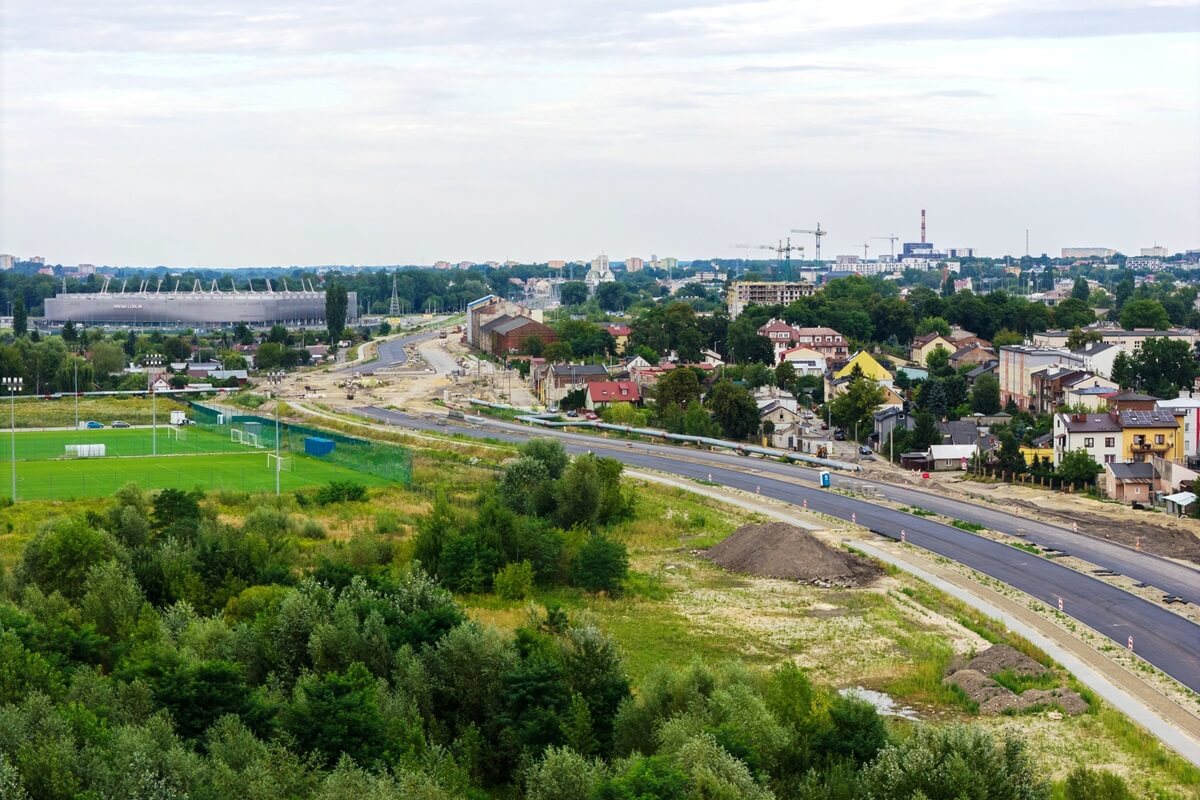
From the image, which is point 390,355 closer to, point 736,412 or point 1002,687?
point 736,412

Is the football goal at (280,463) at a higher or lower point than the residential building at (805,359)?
lower

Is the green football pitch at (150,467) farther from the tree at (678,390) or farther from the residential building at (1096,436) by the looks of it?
the residential building at (1096,436)

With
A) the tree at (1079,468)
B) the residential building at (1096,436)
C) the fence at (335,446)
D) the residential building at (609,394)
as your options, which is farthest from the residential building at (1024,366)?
the fence at (335,446)

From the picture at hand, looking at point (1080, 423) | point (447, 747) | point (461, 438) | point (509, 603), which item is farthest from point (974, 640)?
point (461, 438)

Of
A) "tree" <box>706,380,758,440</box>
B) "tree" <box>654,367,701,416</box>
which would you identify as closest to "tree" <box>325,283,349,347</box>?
"tree" <box>654,367,701,416</box>

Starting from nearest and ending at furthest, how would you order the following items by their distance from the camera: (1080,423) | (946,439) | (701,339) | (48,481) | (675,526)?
(675,526)
(48,481)
(1080,423)
(946,439)
(701,339)

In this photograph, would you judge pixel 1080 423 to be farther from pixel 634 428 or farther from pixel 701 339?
pixel 701 339

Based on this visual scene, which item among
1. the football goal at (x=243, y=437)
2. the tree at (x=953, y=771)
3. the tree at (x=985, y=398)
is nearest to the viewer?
the tree at (x=953, y=771)
